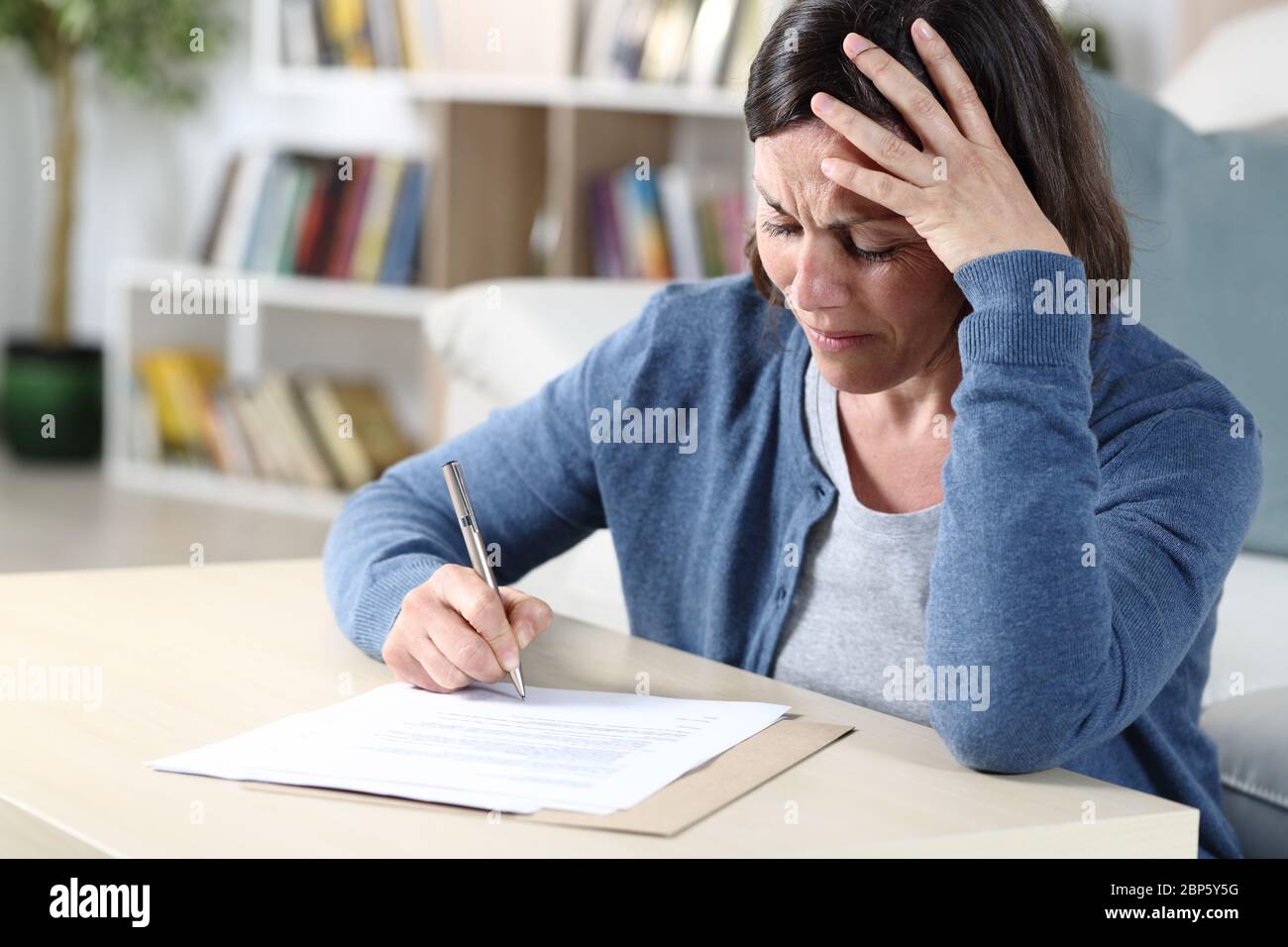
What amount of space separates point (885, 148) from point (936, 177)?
0.04 metres

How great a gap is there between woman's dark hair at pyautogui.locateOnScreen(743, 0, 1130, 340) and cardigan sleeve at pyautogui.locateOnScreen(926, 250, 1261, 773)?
11 cm

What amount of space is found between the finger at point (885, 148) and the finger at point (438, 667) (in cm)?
39

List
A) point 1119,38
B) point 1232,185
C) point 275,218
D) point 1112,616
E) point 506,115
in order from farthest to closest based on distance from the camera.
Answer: point 275,218, point 506,115, point 1119,38, point 1232,185, point 1112,616

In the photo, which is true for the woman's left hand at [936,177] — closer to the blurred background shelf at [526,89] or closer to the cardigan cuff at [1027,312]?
the cardigan cuff at [1027,312]

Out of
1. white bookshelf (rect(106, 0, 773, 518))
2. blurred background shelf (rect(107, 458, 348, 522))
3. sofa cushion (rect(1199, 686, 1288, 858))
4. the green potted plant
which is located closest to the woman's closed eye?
sofa cushion (rect(1199, 686, 1288, 858))

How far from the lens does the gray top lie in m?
1.12

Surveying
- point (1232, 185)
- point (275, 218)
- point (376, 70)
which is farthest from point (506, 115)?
point (1232, 185)

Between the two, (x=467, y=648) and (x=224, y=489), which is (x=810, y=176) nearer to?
(x=467, y=648)

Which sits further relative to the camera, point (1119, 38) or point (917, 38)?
point (1119, 38)

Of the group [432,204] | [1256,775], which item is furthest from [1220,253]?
[432,204]

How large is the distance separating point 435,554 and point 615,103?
249 cm

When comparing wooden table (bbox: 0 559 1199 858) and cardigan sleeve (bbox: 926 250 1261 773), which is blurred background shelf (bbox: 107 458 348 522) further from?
cardigan sleeve (bbox: 926 250 1261 773)
